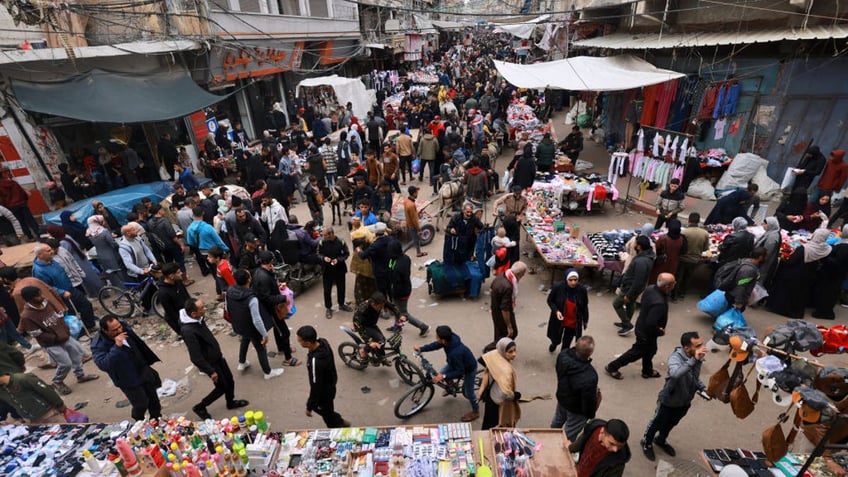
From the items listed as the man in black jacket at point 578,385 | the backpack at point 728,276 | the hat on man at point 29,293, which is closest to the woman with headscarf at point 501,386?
the man in black jacket at point 578,385

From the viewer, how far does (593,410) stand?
4258 mm

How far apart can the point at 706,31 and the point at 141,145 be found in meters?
17.8

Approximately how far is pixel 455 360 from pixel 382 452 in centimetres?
137

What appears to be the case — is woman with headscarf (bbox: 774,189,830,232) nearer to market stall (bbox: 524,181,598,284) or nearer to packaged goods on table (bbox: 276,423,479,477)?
market stall (bbox: 524,181,598,284)

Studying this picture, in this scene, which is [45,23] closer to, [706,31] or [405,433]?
[405,433]

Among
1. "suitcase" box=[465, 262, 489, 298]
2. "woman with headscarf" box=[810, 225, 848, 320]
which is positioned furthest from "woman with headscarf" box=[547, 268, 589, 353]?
"woman with headscarf" box=[810, 225, 848, 320]

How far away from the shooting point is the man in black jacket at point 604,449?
3322mm

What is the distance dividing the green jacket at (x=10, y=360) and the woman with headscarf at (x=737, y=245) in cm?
1042

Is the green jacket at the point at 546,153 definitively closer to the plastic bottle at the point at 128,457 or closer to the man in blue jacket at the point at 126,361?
the man in blue jacket at the point at 126,361

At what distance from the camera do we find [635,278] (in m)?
6.12

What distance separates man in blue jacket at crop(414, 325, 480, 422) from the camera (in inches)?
184

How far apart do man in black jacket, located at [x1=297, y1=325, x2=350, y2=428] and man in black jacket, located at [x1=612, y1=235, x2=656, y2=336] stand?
454cm

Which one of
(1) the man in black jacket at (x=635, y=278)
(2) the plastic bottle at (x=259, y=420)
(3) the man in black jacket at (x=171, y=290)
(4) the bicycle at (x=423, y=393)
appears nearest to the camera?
(2) the plastic bottle at (x=259, y=420)

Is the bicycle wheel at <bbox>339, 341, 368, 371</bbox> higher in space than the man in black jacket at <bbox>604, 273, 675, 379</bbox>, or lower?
lower
